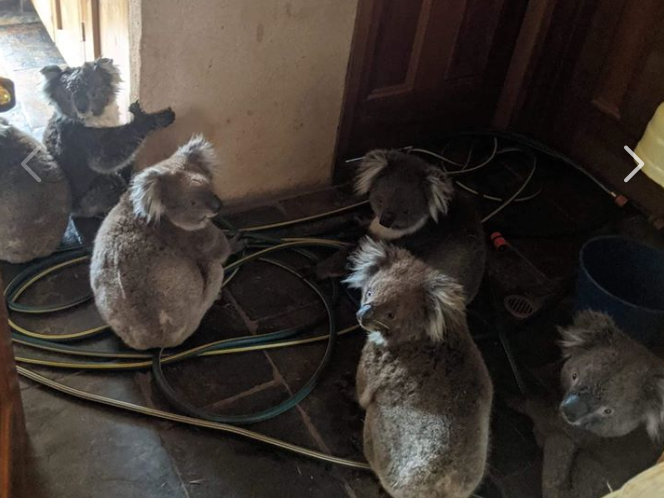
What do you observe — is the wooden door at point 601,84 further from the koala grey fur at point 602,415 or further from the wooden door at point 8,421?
the wooden door at point 8,421

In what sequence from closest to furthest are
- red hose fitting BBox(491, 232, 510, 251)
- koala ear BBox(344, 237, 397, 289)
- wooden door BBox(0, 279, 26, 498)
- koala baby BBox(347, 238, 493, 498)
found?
1. wooden door BBox(0, 279, 26, 498)
2. koala baby BBox(347, 238, 493, 498)
3. koala ear BBox(344, 237, 397, 289)
4. red hose fitting BBox(491, 232, 510, 251)

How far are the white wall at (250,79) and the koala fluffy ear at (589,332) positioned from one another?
1.32m

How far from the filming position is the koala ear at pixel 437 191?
7.19 feet

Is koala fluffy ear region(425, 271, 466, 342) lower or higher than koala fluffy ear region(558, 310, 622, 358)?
higher

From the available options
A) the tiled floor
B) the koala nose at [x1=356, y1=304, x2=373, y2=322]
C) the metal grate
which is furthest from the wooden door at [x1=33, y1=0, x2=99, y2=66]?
the metal grate

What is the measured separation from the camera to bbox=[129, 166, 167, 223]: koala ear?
6.13 ft

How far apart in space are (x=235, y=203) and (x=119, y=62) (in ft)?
2.31

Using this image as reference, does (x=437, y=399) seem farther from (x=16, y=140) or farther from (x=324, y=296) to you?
(x=16, y=140)

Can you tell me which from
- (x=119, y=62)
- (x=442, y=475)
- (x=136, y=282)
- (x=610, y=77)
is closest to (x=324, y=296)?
(x=136, y=282)

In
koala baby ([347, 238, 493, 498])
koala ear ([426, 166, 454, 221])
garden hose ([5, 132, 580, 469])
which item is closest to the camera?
koala baby ([347, 238, 493, 498])

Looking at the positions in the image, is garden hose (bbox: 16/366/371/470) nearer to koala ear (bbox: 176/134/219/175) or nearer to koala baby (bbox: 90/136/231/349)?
koala baby (bbox: 90/136/231/349)

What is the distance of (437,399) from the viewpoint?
1699mm

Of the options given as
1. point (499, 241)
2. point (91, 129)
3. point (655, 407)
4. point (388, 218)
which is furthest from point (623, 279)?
point (91, 129)

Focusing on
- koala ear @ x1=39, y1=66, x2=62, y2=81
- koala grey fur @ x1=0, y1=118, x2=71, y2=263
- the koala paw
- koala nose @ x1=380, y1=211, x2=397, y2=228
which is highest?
koala ear @ x1=39, y1=66, x2=62, y2=81
